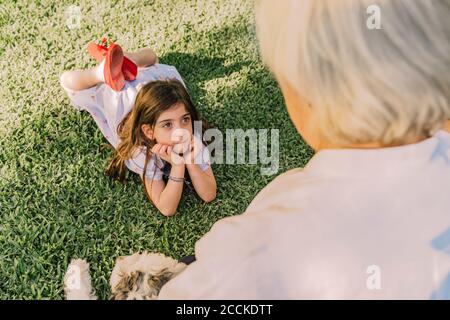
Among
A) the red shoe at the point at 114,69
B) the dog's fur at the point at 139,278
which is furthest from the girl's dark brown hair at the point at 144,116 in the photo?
the dog's fur at the point at 139,278

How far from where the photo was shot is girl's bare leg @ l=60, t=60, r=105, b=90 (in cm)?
230

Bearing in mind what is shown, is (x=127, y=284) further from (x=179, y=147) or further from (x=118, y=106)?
(x=118, y=106)

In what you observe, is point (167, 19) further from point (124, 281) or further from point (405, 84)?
point (405, 84)

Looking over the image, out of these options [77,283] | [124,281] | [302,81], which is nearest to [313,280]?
[302,81]

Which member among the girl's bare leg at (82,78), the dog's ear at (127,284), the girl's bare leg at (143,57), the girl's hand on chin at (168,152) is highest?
the girl's bare leg at (143,57)

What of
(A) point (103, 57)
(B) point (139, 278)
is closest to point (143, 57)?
(A) point (103, 57)

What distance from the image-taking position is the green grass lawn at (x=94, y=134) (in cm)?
212

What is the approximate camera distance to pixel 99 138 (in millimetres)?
2363

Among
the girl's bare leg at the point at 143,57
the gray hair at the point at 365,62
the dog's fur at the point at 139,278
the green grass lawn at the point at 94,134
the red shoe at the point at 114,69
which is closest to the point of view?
the gray hair at the point at 365,62

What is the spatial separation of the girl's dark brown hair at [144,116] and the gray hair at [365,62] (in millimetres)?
1135

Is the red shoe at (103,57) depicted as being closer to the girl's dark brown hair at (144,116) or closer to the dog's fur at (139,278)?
the girl's dark brown hair at (144,116)

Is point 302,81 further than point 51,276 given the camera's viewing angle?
No
